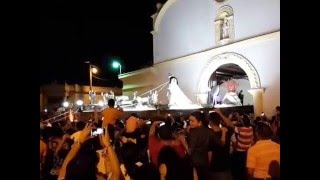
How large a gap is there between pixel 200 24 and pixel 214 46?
182cm

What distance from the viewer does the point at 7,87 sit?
1.75m

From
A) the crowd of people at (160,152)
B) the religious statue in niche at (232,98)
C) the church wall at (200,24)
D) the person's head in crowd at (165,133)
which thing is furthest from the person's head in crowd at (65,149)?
the church wall at (200,24)

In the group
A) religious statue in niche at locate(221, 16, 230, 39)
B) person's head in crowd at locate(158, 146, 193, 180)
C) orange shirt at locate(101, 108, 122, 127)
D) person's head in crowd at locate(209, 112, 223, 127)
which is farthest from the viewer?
religious statue in niche at locate(221, 16, 230, 39)

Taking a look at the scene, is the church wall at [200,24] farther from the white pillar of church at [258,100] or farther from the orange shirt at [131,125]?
the orange shirt at [131,125]

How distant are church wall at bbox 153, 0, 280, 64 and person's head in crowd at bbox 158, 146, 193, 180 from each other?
13803 mm

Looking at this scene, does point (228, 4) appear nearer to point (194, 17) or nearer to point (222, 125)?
point (194, 17)

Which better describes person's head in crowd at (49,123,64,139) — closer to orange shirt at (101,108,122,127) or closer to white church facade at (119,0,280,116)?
orange shirt at (101,108,122,127)

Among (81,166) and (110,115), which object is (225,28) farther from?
(81,166)

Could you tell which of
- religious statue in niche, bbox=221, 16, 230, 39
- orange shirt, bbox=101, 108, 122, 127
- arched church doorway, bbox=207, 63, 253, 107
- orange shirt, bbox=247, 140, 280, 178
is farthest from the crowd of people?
religious statue in niche, bbox=221, 16, 230, 39

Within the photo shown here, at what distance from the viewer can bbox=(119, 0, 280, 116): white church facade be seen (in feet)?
55.1

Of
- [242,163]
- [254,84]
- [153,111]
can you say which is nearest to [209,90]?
[254,84]

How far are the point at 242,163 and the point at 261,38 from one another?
11067 millimetres

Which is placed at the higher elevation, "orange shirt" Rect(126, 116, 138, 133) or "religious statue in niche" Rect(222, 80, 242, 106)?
"religious statue in niche" Rect(222, 80, 242, 106)

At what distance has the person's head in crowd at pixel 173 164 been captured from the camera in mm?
4008
